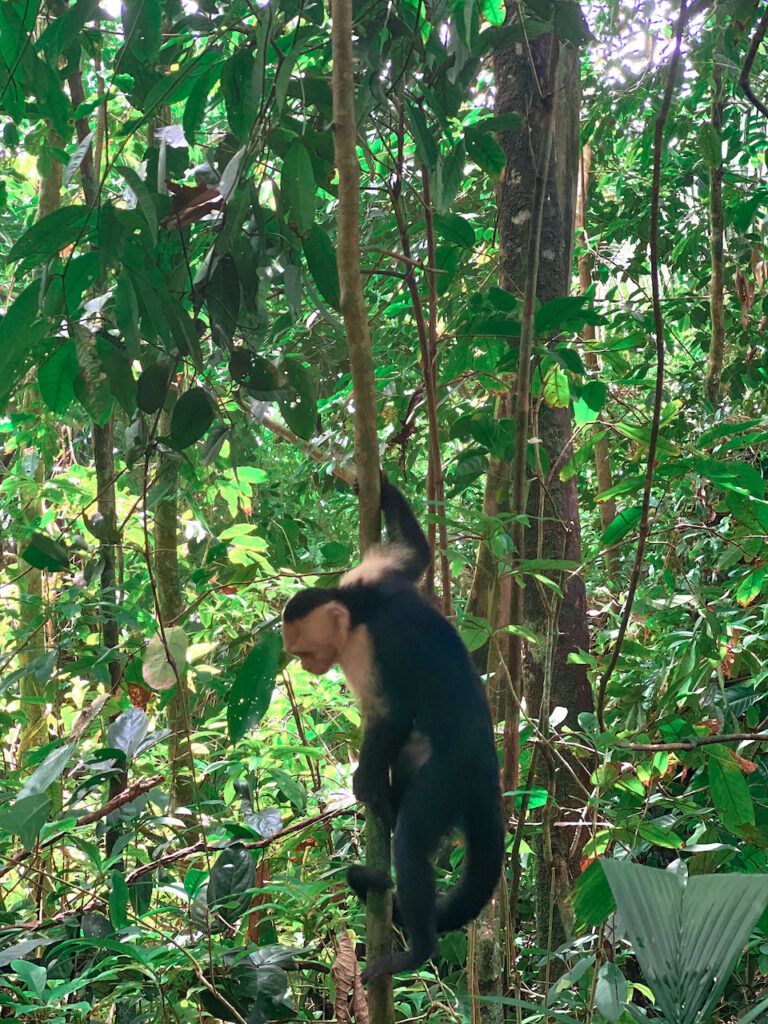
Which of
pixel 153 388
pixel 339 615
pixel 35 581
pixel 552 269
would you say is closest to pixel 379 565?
pixel 339 615

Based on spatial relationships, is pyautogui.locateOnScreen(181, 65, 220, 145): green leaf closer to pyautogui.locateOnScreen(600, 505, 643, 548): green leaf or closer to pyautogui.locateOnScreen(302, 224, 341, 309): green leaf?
pyautogui.locateOnScreen(302, 224, 341, 309): green leaf

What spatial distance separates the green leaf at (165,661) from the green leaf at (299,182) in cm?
78

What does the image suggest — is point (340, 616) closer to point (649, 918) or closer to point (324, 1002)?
point (649, 918)

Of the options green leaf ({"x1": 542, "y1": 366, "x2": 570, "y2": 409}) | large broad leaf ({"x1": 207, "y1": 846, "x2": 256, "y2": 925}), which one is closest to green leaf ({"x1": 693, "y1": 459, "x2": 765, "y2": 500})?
green leaf ({"x1": 542, "y1": 366, "x2": 570, "y2": 409})

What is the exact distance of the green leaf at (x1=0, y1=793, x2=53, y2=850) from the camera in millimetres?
1333

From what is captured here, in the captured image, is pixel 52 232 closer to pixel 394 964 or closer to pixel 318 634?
pixel 318 634

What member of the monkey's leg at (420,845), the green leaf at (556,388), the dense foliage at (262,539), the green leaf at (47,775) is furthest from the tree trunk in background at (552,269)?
the green leaf at (47,775)

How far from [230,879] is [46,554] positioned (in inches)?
29.9

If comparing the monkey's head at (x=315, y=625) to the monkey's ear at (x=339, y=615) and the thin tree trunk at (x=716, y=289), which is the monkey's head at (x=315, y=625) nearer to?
the monkey's ear at (x=339, y=615)

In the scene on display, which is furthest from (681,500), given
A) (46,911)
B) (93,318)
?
(46,911)

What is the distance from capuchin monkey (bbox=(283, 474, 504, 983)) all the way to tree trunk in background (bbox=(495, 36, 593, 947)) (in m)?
0.83

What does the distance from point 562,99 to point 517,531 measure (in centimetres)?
149

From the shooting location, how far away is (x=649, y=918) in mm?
990

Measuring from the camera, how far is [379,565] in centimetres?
177
